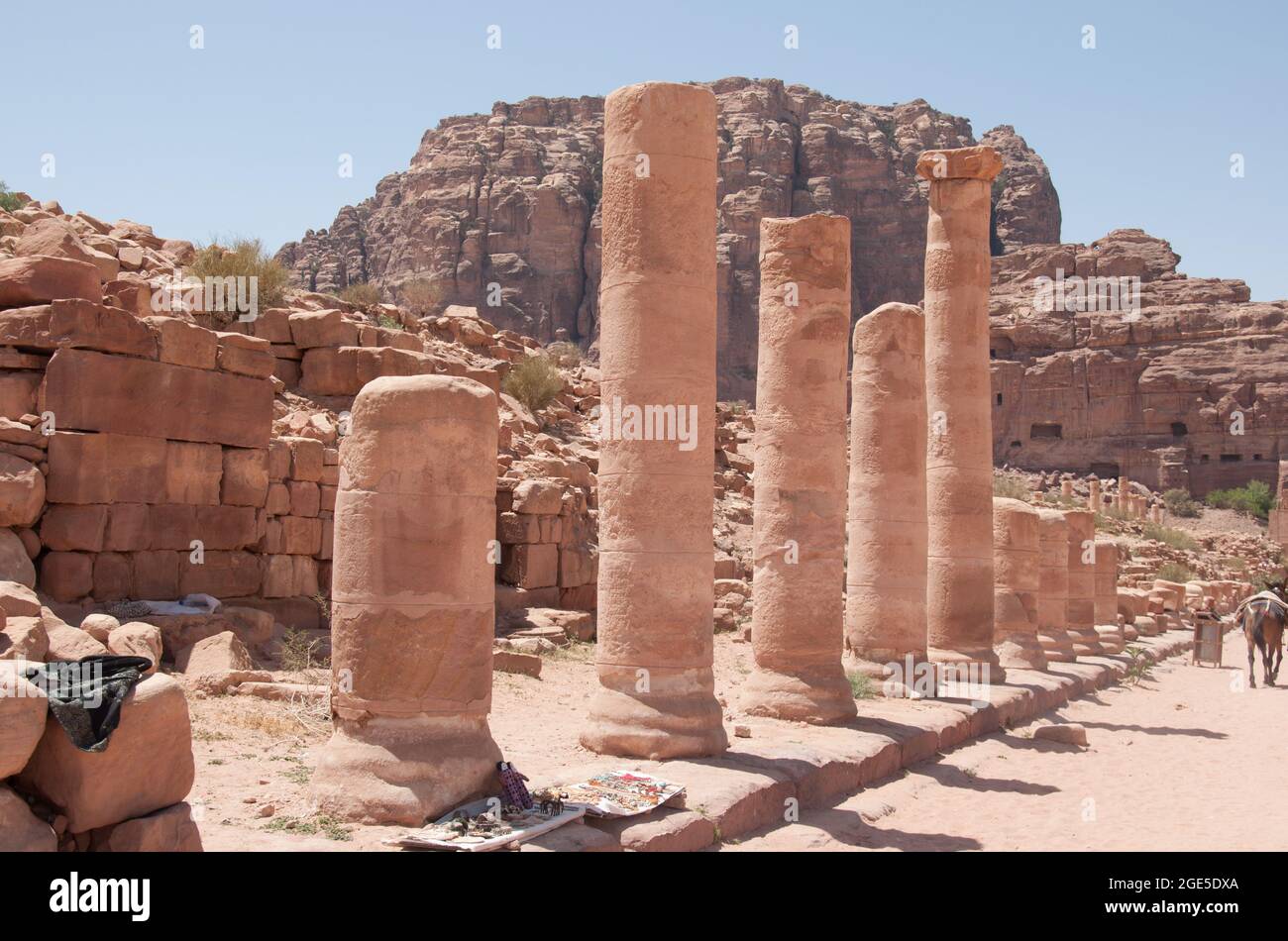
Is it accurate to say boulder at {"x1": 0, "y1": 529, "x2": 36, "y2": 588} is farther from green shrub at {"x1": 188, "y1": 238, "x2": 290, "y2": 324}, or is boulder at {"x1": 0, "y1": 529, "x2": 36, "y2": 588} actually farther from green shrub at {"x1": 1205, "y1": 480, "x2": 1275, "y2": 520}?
green shrub at {"x1": 1205, "y1": 480, "x2": 1275, "y2": 520}

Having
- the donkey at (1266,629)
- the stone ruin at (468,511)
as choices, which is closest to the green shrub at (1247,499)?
the donkey at (1266,629)

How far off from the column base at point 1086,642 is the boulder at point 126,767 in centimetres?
1787

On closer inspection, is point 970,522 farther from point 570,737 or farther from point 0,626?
point 0,626

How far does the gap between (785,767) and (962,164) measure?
9.82 metres

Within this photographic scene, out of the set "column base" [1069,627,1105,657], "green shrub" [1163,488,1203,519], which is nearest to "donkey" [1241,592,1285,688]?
"column base" [1069,627,1105,657]

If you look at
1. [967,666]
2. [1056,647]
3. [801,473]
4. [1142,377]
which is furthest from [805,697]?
[1142,377]

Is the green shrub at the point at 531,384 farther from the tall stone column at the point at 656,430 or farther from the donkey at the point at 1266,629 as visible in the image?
the tall stone column at the point at 656,430

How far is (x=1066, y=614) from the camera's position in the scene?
2042 centimetres

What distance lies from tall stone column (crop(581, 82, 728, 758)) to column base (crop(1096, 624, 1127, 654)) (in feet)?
47.4

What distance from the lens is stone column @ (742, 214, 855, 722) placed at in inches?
453

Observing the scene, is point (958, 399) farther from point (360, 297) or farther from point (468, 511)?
point (360, 297)

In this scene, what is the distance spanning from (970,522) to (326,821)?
35.6ft

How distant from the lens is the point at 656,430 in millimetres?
9562
